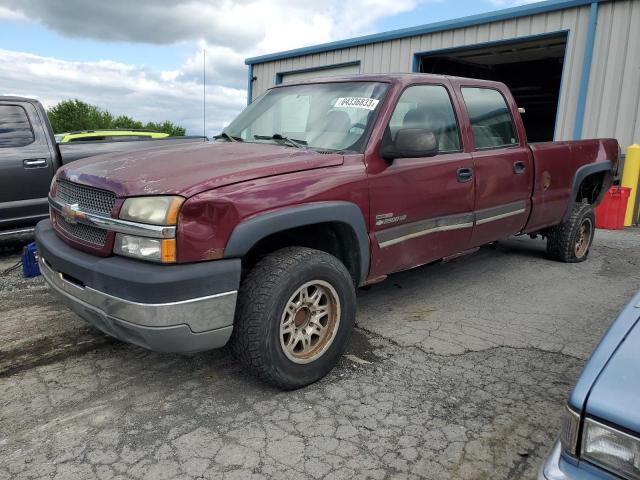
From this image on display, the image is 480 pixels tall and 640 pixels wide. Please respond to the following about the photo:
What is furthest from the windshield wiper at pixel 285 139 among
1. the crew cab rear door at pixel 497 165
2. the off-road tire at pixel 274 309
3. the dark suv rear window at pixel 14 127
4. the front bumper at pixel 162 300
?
the dark suv rear window at pixel 14 127

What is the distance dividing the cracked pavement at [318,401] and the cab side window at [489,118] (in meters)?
1.41

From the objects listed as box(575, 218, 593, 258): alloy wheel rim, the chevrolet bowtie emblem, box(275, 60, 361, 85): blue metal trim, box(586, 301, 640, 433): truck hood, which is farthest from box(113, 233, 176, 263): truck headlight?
box(275, 60, 361, 85): blue metal trim

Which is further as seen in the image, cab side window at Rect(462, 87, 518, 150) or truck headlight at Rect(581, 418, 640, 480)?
cab side window at Rect(462, 87, 518, 150)

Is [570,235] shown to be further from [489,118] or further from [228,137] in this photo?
[228,137]

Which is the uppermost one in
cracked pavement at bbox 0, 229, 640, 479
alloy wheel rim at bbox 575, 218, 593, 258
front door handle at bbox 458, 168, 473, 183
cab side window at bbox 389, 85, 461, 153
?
cab side window at bbox 389, 85, 461, 153

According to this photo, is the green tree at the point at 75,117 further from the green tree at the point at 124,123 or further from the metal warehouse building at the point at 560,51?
the metal warehouse building at the point at 560,51

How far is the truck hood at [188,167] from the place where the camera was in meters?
2.53

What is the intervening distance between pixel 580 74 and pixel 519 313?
7034mm

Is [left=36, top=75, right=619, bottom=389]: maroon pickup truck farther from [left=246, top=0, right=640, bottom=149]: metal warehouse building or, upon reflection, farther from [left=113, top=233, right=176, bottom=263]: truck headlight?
[left=246, top=0, right=640, bottom=149]: metal warehouse building

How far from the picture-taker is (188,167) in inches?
109

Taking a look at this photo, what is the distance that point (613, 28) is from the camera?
888 centimetres

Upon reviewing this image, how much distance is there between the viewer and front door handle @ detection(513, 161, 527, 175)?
4445 mm

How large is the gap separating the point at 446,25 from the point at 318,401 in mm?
10157

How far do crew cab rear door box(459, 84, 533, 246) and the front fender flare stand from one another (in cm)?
134
